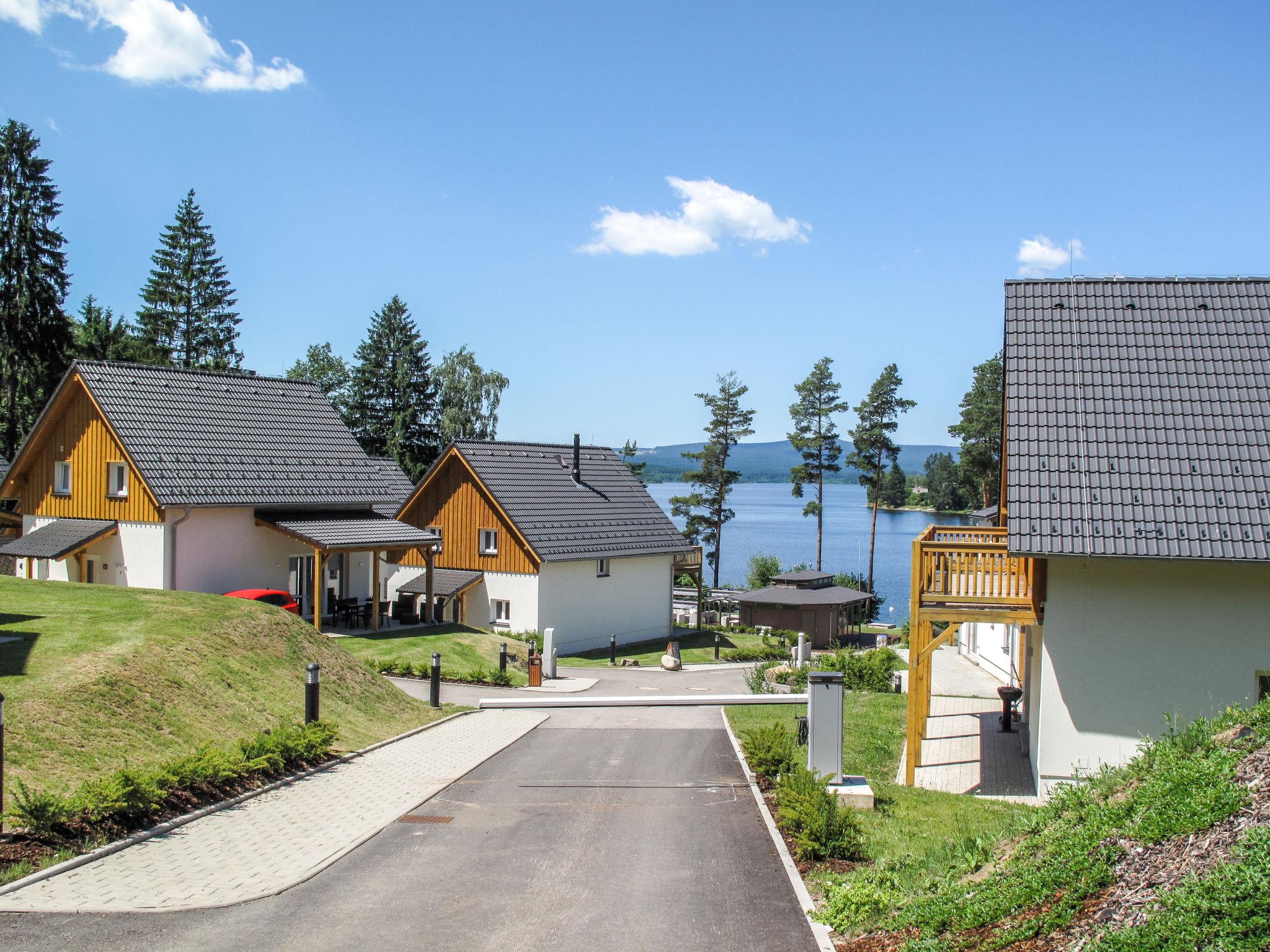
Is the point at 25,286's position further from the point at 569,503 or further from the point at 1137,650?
the point at 1137,650

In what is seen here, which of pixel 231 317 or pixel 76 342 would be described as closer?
pixel 76 342

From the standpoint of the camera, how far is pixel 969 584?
49.6ft

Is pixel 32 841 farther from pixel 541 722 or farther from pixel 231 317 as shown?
pixel 231 317

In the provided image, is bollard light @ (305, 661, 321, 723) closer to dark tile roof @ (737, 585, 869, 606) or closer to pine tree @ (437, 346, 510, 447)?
dark tile roof @ (737, 585, 869, 606)

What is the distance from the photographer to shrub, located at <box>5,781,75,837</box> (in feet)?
28.5

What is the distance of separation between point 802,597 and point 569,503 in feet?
34.1

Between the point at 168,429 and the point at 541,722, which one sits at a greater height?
the point at 168,429

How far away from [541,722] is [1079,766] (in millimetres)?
9444

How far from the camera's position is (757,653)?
36.5m

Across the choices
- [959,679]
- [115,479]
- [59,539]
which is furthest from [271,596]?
[959,679]

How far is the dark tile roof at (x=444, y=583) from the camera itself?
34719 millimetres

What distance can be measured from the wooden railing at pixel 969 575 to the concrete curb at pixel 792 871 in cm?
381

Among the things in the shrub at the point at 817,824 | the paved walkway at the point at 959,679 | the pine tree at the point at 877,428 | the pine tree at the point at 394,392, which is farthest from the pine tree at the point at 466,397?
the shrub at the point at 817,824

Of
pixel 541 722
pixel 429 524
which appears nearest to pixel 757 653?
pixel 429 524
